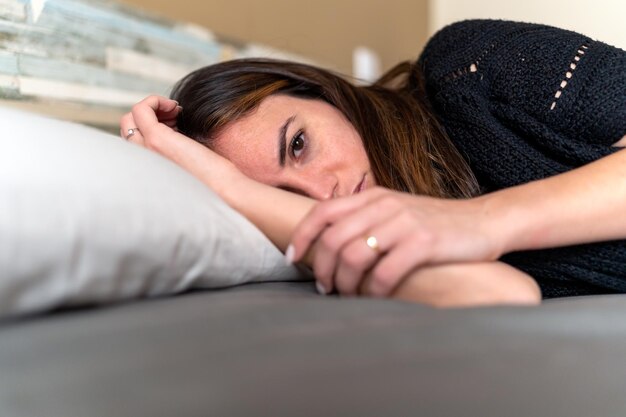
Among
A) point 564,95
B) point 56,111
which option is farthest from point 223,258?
point 56,111

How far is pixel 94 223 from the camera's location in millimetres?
502

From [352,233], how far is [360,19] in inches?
71.2

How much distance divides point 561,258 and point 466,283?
284 mm

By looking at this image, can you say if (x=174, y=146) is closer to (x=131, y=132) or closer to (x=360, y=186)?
(x=131, y=132)

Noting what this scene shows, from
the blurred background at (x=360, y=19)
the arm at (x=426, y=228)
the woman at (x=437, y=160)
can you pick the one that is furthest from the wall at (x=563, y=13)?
A: the arm at (x=426, y=228)

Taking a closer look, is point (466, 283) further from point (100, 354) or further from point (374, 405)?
point (100, 354)

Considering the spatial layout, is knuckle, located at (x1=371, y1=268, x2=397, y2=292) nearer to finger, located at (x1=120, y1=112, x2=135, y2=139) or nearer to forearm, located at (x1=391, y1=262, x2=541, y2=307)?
forearm, located at (x1=391, y1=262, x2=541, y2=307)

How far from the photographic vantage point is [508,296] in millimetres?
569

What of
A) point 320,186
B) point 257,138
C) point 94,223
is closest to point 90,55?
point 257,138

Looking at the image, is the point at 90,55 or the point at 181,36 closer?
the point at 90,55

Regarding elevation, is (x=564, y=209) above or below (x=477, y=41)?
below

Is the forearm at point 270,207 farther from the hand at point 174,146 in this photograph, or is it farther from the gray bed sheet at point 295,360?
the gray bed sheet at point 295,360

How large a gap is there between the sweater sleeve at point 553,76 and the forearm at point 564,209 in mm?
102

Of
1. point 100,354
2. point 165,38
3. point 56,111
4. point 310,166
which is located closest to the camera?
point 100,354
